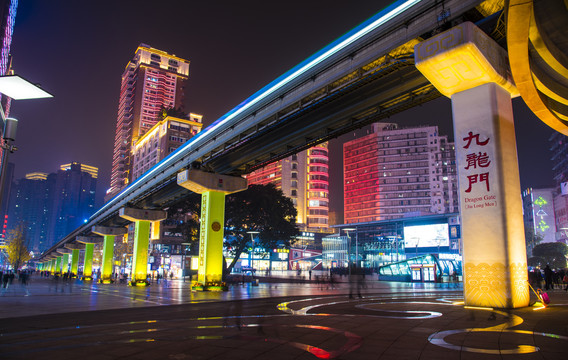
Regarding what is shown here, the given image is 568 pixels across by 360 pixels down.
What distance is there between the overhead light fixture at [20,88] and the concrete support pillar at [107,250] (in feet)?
178

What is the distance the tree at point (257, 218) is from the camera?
51.6 meters

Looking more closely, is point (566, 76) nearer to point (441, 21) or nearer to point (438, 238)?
point (441, 21)

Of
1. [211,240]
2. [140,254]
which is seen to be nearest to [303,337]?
[211,240]

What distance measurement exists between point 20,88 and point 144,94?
6550 inches

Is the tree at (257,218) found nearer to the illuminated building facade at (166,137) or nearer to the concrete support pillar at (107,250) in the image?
Answer: the concrete support pillar at (107,250)

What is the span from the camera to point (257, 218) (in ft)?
172

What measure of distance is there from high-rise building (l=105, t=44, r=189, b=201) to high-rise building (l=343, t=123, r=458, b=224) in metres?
89.0

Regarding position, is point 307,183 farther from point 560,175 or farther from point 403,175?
point 560,175

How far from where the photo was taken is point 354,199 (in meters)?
163

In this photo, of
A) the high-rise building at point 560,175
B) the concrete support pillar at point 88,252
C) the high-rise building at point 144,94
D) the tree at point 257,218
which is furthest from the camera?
the high-rise building at point 144,94

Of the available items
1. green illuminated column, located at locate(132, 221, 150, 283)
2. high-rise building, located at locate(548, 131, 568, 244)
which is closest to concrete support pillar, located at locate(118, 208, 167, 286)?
green illuminated column, located at locate(132, 221, 150, 283)

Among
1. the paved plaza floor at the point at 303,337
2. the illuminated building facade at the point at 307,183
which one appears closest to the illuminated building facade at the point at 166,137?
the illuminated building facade at the point at 307,183

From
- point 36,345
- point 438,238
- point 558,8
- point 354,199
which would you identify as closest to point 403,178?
point 354,199

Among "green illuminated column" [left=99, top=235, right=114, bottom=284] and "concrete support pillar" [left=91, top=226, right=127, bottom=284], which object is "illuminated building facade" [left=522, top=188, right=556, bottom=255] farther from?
"green illuminated column" [left=99, top=235, right=114, bottom=284]
